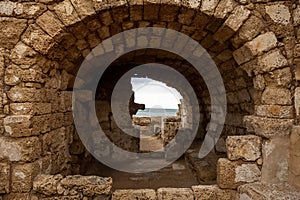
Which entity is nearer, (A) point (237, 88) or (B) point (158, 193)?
(B) point (158, 193)

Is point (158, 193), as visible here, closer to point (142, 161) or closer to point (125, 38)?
point (125, 38)

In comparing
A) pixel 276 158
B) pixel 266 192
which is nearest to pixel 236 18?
pixel 276 158

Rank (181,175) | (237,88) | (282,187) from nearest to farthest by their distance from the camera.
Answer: (282,187), (237,88), (181,175)

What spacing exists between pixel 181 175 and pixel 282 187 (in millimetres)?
2440

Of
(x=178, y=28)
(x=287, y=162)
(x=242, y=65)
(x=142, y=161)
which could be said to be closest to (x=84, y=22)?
(x=178, y=28)

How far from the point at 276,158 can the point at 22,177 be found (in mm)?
2758

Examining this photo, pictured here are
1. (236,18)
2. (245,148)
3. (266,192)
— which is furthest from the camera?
(245,148)

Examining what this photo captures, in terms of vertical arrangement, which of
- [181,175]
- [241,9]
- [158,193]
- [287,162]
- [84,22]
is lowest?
[181,175]

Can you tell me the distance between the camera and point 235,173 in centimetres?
267

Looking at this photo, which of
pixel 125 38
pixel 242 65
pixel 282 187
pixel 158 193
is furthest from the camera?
pixel 125 38

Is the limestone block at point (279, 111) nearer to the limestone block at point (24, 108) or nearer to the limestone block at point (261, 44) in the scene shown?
the limestone block at point (261, 44)

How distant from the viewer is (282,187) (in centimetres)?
246

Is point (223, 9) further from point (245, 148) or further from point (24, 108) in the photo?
point (24, 108)

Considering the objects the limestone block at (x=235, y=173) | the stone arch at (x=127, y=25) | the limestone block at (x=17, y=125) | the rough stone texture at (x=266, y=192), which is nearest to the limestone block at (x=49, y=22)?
the stone arch at (x=127, y=25)
